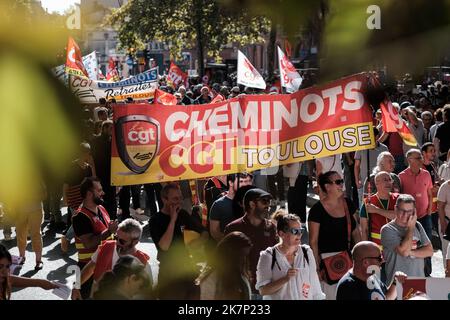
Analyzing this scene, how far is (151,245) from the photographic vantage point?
9.23 meters

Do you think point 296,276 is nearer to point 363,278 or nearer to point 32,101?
point 363,278

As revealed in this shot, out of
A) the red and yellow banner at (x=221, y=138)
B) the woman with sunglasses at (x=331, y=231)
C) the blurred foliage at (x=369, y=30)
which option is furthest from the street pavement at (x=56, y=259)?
the blurred foliage at (x=369, y=30)

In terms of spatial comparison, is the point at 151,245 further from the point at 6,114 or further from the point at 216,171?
the point at 6,114

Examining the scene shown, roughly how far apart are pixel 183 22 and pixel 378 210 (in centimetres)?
541

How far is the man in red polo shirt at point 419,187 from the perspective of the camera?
24.2ft

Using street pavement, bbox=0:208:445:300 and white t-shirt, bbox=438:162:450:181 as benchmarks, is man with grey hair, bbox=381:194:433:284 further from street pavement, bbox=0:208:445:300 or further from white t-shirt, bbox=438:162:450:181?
white t-shirt, bbox=438:162:450:181

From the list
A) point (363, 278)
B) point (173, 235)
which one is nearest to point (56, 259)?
point (173, 235)

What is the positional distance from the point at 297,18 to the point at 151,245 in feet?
28.5

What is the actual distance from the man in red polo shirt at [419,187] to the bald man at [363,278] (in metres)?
2.96

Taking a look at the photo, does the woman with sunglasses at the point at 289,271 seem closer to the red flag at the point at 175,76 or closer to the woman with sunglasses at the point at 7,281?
the woman with sunglasses at the point at 7,281

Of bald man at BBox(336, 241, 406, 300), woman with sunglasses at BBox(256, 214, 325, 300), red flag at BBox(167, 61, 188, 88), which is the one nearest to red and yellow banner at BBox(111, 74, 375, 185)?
woman with sunglasses at BBox(256, 214, 325, 300)

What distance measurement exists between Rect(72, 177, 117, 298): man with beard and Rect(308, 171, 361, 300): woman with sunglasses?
1687 millimetres
